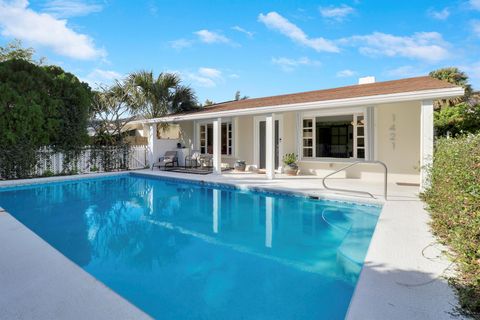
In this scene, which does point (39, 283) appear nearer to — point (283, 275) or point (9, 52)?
point (283, 275)

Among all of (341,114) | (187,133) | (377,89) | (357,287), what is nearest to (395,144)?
(377,89)

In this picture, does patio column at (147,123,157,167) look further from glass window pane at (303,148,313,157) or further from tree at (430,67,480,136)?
tree at (430,67,480,136)

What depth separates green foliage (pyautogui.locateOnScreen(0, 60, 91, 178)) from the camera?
1252 centimetres

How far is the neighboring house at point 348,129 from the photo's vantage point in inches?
363

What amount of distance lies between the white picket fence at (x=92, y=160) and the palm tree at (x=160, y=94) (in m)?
3.34

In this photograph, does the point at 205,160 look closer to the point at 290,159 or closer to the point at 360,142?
the point at 290,159

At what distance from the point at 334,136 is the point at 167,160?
29.9 ft

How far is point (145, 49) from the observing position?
19.2 metres

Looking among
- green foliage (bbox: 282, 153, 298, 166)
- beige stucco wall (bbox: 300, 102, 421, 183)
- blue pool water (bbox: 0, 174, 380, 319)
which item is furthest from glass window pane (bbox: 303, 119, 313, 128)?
blue pool water (bbox: 0, 174, 380, 319)

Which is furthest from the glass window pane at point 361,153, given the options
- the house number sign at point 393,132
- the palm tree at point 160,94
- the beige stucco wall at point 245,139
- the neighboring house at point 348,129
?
the palm tree at point 160,94

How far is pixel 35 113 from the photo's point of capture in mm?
13016

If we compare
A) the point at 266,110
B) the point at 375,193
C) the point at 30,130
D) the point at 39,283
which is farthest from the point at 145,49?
the point at 39,283

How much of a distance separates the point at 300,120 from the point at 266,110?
7.52 feet

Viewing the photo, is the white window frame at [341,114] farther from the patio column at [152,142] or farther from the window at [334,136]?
the patio column at [152,142]
